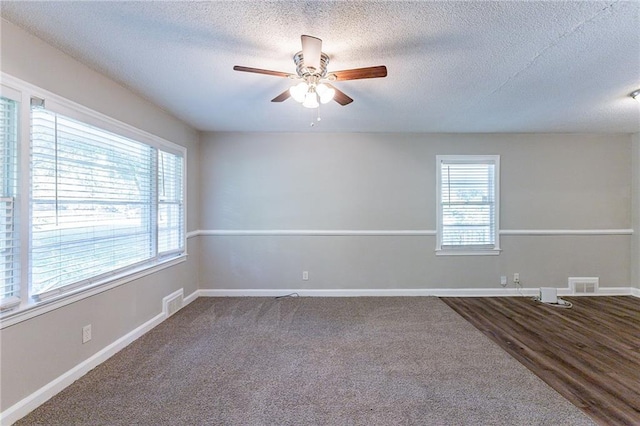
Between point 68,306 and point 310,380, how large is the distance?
6.18ft

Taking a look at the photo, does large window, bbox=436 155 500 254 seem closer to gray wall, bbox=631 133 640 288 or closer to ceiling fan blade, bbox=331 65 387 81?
gray wall, bbox=631 133 640 288

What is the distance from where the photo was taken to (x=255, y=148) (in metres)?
4.30

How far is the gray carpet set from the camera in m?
1.84

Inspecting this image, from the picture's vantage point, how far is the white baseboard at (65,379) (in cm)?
177

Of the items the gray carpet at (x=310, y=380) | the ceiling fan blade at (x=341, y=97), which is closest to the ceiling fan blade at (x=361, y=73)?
the ceiling fan blade at (x=341, y=97)

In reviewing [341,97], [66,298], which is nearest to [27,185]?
[66,298]

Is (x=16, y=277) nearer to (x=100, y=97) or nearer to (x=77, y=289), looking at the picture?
(x=77, y=289)

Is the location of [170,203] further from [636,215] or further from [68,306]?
[636,215]

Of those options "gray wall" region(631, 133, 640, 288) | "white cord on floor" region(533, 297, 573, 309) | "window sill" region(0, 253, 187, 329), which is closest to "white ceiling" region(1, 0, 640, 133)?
"gray wall" region(631, 133, 640, 288)

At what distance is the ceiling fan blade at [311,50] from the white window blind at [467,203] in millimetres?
3118

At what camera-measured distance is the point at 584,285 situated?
4.32 metres

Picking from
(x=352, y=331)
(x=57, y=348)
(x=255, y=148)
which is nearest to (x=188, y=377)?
(x=57, y=348)

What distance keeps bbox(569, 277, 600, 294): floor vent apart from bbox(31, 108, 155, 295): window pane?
19.0 feet

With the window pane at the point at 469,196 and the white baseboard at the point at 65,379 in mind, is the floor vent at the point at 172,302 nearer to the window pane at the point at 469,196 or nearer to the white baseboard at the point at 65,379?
the white baseboard at the point at 65,379
